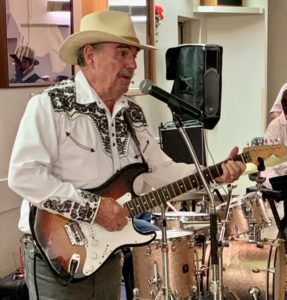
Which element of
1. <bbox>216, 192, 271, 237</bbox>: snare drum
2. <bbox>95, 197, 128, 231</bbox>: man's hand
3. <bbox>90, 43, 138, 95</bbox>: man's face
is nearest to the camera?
<bbox>95, 197, 128, 231</bbox>: man's hand

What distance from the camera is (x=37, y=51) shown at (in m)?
3.26

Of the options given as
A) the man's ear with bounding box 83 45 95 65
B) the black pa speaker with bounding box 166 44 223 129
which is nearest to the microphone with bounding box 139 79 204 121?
the man's ear with bounding box 83 45 95 65

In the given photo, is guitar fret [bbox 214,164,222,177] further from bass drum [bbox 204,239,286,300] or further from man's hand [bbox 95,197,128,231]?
bass drum [bbox 204,239,286,300]

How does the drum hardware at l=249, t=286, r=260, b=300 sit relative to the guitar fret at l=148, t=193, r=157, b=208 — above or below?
below

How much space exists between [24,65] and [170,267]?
131 centimetres

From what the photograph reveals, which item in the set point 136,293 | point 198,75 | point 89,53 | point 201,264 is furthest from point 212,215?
point 198,75

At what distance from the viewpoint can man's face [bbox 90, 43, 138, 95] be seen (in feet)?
6.72

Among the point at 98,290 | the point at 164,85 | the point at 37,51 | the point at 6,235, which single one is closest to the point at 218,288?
the point at 98,290

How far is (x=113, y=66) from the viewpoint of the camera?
80.4 inches

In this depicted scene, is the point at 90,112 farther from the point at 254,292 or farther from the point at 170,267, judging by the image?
the point at 254,292

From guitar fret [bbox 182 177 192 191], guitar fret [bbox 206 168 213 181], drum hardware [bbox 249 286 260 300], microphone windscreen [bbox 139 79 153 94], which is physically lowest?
drum hardware [bbox 249 286 260 300]

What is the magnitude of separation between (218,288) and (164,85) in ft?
11.6

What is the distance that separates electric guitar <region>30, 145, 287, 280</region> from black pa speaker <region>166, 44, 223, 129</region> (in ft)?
9.44

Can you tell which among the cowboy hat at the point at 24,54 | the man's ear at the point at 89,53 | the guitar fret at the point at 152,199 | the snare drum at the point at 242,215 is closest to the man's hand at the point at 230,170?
the guitar fret at the point at 152,199
